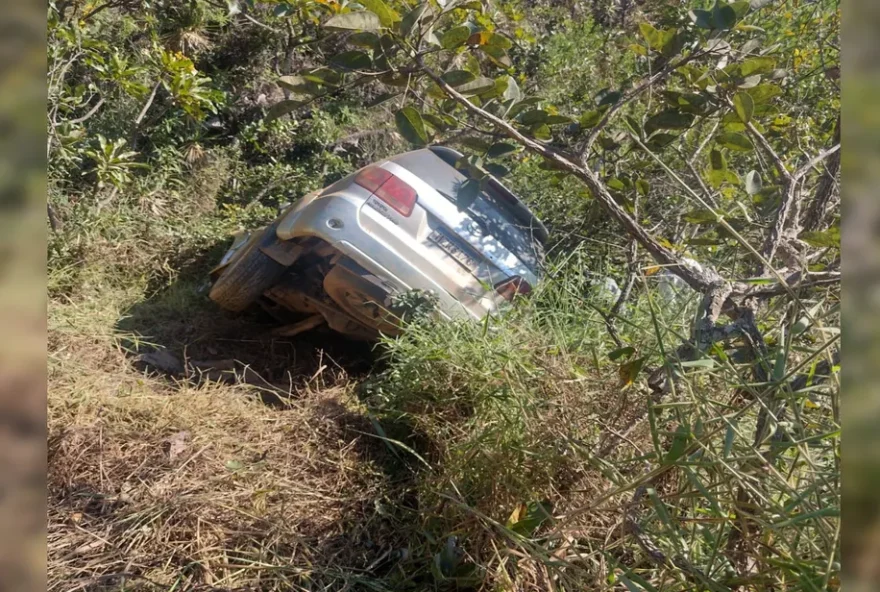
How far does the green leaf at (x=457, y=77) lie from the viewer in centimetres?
220

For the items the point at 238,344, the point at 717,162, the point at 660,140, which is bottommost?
the point at 238,344

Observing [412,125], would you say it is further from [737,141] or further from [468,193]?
[737,141]

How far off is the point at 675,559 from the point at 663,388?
65 centimetres

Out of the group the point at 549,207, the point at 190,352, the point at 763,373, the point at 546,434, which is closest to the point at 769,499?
the point at 763,373

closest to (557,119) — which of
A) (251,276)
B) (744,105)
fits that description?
(744,105)

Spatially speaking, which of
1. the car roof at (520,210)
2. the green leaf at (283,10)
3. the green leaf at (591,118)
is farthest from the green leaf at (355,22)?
the car roof at (520,210)

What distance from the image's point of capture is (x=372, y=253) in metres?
3.76

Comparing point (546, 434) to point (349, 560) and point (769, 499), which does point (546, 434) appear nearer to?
point (349, 560)

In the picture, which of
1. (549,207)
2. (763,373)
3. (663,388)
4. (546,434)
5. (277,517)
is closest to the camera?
(763,373)

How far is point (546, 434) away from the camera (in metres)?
2.45

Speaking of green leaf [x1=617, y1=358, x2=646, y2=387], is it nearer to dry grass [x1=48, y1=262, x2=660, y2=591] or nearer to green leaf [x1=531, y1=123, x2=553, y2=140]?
dry grass [x1=48, y1=262, x2=660, y2=591]

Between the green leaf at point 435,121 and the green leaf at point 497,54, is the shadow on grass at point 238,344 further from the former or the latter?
the green leaf at point 497,54

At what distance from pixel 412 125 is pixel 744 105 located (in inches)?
38.1

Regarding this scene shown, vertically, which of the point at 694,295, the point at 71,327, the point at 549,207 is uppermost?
the point at 71,327
